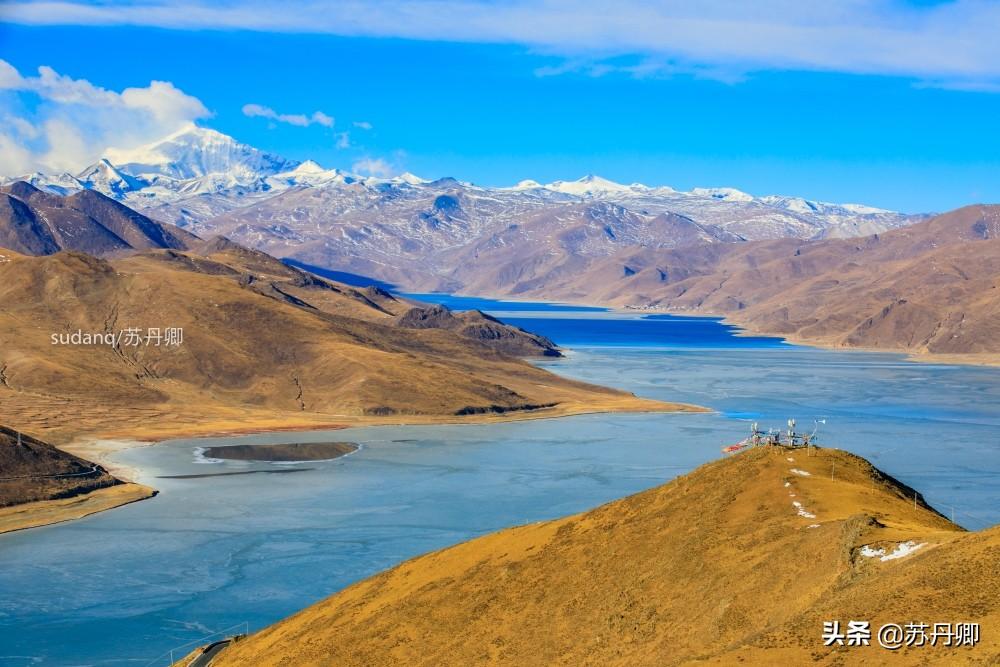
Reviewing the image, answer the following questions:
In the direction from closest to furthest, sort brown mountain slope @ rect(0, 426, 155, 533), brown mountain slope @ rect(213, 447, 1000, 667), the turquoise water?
brown mountain slope @ rect(213, 447, 1000, 667)
the turquoise water
brown mountain slope @ rect(0, 426, 155, 533)

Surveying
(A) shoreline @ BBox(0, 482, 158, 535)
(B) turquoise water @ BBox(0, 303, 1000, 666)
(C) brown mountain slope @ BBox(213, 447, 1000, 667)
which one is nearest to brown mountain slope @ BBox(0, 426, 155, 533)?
(A) shoreline @ BBox(0, 482, 158, 535)

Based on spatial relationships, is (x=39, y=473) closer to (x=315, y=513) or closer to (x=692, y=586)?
(x=315, y=513)

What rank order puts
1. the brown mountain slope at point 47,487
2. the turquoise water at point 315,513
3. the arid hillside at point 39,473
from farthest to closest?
the arid hillside at point 39,473
the brown mountain slope at point 47,487
the turquoise water at point 315,513

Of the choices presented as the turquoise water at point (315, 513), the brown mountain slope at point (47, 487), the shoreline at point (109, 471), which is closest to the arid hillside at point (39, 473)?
the brown mountain slope at point (47, 487)

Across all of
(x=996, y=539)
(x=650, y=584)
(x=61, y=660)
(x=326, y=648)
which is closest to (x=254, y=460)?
(x=61, y=660)

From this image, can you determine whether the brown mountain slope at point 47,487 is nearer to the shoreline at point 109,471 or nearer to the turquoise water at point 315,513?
the shoreline at point 109,471

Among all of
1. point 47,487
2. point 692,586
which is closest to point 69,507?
point 47,487

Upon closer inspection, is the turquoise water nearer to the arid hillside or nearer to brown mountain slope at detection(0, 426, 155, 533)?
brown mountain slope at detection(0, 426, 155, 533)
